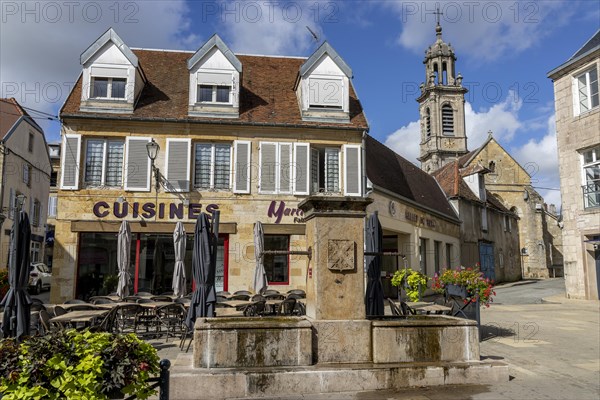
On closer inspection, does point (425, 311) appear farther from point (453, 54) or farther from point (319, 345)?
point (453, 54)

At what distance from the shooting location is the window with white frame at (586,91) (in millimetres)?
18172

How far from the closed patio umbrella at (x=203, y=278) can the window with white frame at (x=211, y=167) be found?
→ 672cm

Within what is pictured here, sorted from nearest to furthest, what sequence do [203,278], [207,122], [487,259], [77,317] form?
[77,317] < [203,278] < [207,122] < [487,259]

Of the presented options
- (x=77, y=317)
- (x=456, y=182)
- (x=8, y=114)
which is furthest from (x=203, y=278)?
(x=8, y=114)

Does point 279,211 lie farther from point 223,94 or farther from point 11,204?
point 11,204

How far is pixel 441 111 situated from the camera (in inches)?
2071

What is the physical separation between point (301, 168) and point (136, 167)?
524 centimetres

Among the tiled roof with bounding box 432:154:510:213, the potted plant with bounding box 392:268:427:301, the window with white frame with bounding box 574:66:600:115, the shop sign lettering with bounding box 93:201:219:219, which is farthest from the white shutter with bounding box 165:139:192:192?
the tiled roof with bounding box 432:154:510:213

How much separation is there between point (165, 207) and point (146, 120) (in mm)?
2823

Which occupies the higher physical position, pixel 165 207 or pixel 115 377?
pixel 165 207

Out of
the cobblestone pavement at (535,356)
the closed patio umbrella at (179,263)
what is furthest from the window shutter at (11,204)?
the cobblestone pavement at (535,356)

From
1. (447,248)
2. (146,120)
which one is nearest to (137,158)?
(146,120)

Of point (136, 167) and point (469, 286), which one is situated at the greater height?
point (136, 167)

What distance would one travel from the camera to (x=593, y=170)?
18328 mm
